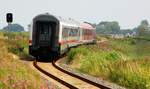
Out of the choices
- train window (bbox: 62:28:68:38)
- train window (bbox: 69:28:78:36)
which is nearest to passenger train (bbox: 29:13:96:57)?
train window (bbox: 62:28:68:38)

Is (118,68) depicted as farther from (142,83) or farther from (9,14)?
(9,14)

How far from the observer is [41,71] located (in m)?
25.4

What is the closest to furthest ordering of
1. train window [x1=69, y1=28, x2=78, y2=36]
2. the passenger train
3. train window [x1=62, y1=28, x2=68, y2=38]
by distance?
the passenger train → train window [x1=62, y1=28, x2=68, y2=38] → train window [x1=69, y1=28, x2=78, y2=36]

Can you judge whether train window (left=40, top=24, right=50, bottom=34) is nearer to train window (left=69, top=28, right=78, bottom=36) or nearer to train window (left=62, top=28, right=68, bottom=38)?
train window (left=62, top=28, right=68, bottom=38)

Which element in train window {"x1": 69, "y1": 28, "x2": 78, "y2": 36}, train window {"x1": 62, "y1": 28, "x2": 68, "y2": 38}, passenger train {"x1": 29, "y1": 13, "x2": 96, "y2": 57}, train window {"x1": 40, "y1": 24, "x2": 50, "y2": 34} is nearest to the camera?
passenger train {"x1": 29, "y1": 13, "x2": 96, "y2": 57}

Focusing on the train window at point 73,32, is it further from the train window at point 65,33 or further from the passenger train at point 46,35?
the passenger train at point 46,35

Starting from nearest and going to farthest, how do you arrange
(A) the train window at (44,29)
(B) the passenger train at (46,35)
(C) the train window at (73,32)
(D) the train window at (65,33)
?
Answer: (B) the passenger train at (46,35) < (A) the train window at (44,29) < (D) the train window at (65,33) < (C) the train window at (73,32)

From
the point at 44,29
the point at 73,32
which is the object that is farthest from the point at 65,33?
the point at 73,32

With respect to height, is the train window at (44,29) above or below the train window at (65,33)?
above

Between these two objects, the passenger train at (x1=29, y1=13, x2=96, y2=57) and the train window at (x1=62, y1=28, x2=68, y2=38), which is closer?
the passenger train at (x1=29, y1=13, x2=96, y2=57)

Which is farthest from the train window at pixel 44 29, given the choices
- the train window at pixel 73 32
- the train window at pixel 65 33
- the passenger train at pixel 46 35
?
the train window at pixel 73 32

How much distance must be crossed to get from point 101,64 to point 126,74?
524 cm

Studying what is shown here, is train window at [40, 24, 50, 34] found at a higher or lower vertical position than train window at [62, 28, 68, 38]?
higher

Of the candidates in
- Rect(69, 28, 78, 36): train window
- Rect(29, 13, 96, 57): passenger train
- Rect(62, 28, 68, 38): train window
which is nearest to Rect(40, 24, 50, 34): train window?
Rect(29, 13, 96, 57): passenger train
